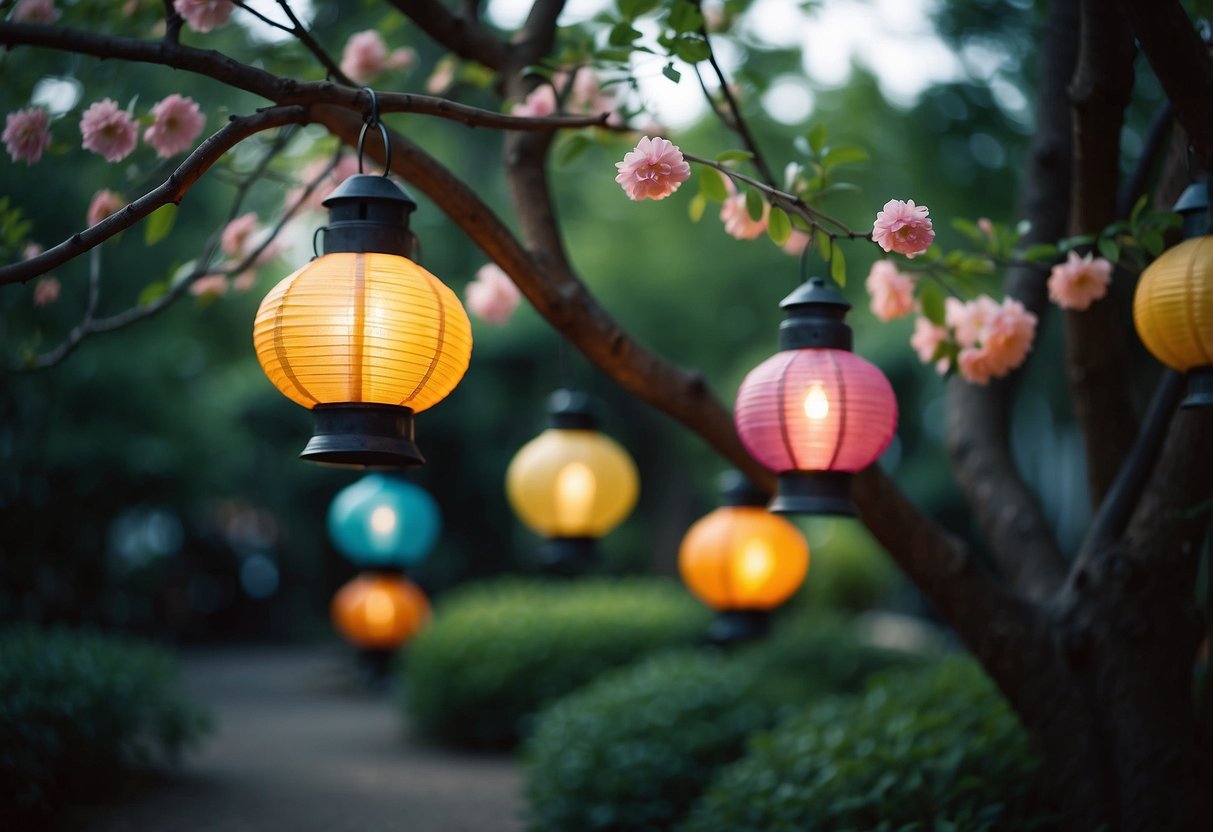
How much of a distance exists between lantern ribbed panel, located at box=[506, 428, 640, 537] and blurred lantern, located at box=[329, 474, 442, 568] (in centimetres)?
230

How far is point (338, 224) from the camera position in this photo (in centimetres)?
228

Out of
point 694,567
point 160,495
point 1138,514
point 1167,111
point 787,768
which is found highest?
point 160,495

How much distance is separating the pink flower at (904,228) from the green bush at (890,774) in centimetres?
201

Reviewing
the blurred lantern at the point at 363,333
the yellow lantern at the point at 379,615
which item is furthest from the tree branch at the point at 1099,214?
the yellow lantern at the point at 379,615

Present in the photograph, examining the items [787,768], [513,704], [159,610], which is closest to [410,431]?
[787,768]

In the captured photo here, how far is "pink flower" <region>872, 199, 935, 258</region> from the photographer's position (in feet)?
7.59

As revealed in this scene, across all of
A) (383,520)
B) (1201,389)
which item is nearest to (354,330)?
(1201,389)

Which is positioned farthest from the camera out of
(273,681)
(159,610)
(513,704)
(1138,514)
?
(159,610)

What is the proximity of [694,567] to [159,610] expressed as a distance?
15.2m

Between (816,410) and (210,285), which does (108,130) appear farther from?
(816,410)

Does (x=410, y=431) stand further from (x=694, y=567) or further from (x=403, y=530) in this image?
(x=403, y=530)

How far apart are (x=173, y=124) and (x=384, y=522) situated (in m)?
3.95

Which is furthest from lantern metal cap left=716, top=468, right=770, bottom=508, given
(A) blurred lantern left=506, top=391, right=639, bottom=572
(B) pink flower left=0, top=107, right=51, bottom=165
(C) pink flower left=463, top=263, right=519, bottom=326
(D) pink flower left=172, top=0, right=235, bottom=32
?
(B) pink flower left=0, top=107, right=51, bottom=165

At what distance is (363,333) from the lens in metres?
2.15
